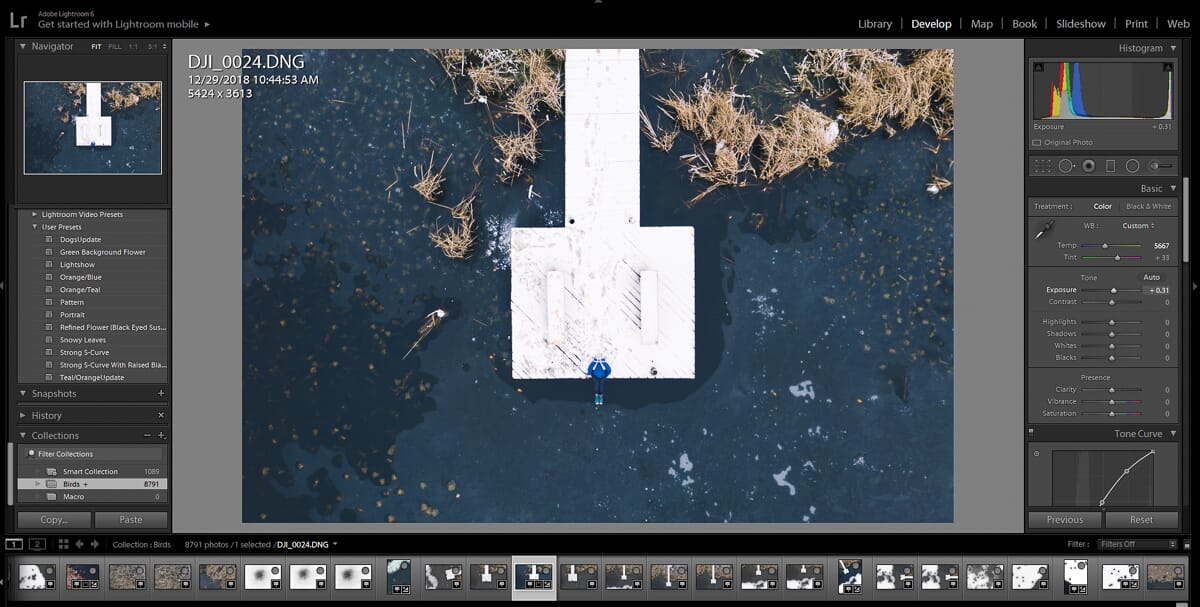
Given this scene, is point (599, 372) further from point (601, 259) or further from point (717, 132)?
point (717, 132)

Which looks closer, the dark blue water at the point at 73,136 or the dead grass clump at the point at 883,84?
the dark blue water at the point at 73,136

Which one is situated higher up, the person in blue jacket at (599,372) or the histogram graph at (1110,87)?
the histogram graph at (1110,87)

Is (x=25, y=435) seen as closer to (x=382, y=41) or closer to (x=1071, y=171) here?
(x=382, y=41)

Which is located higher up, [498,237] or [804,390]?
[498,237]

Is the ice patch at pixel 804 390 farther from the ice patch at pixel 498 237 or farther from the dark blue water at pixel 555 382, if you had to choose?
Result: the ice patch at pixel 498 237

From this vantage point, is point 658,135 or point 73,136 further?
point 658,135

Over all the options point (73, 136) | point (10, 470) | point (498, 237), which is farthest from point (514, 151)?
point (10, 470)

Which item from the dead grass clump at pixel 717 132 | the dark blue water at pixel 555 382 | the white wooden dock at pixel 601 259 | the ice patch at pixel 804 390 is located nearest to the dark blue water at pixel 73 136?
the dark blue water at pixel 555 382
